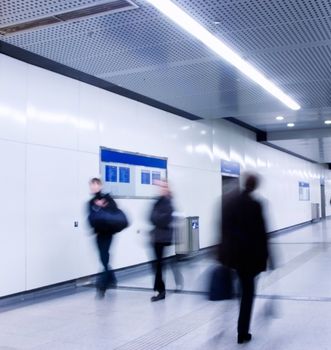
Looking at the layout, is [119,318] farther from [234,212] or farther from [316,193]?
[316,193]

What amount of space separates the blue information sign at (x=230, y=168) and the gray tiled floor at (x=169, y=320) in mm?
4987

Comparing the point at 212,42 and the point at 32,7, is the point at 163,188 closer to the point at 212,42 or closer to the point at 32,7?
the point at 212,42

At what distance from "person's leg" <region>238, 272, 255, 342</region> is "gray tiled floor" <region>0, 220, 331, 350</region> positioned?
0.35ft

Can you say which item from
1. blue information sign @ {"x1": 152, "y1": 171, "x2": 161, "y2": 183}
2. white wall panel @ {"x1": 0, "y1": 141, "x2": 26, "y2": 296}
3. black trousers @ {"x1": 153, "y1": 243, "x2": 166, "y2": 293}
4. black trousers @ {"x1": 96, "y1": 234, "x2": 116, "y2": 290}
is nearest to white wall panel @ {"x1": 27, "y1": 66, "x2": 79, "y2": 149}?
white wall panel @ {"x1": 0, "y1": 141, "x2": 26, "y2": 296}

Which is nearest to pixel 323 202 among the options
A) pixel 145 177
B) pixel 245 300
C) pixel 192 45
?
pixel 145 177

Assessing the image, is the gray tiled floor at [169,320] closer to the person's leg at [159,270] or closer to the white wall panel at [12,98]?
the person's leg at [159,270]

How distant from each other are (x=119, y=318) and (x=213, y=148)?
6655mm

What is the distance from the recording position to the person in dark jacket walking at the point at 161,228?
541 centimetres

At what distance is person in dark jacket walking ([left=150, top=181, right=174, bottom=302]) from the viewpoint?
17.8 ft

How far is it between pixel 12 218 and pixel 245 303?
300cm

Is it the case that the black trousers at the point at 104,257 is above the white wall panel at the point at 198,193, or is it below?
below

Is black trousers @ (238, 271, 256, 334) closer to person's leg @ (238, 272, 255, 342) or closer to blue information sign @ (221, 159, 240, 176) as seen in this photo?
person's leg @ (238, 272, 255, 342)

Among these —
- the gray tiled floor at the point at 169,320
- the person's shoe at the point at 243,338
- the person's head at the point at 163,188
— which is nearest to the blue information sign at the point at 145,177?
the gray tiled floor at the point at 169,320

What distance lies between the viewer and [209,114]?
29.8 feet
